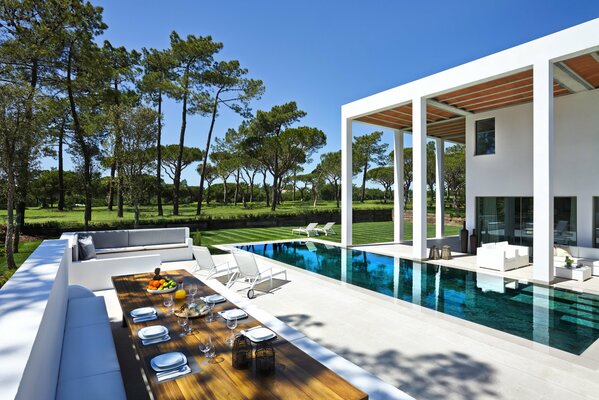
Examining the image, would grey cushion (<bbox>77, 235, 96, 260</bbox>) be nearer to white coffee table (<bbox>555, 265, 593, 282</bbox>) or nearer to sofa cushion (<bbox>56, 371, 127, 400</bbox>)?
sofa cushion (<bbox>56, 371, 127, 400</bbox>)

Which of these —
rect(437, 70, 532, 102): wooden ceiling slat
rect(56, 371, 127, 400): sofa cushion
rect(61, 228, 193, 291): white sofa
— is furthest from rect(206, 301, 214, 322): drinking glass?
rect(437, 70, 532, 102): wooden ceiling slat

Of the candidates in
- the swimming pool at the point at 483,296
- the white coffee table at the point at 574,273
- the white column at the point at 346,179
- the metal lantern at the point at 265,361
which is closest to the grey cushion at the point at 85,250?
the swimming pool at the point at 483,296

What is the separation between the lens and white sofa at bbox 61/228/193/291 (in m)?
7.41

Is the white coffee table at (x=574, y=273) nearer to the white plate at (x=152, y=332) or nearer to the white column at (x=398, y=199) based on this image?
the white column at (x=398, y=199)

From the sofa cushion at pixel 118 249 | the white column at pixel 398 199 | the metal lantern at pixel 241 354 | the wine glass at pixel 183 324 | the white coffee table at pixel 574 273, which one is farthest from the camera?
the white column at pixel 398 199

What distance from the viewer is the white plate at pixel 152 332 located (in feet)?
9.87

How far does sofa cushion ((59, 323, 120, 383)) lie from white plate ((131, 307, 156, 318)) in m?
0.35

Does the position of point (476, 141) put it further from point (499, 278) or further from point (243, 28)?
point (243, 28)

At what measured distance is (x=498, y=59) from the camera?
8.70 metres


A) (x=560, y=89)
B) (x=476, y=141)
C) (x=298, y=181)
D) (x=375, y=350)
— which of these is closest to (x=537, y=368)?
(x=375, y=350)

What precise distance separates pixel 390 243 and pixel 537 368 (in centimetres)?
1078

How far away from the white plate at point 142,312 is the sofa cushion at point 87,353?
13.7 inches

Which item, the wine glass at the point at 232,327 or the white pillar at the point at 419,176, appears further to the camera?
the white pillar at the point at 419,176

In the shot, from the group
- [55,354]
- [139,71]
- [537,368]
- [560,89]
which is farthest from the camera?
[139,71]
